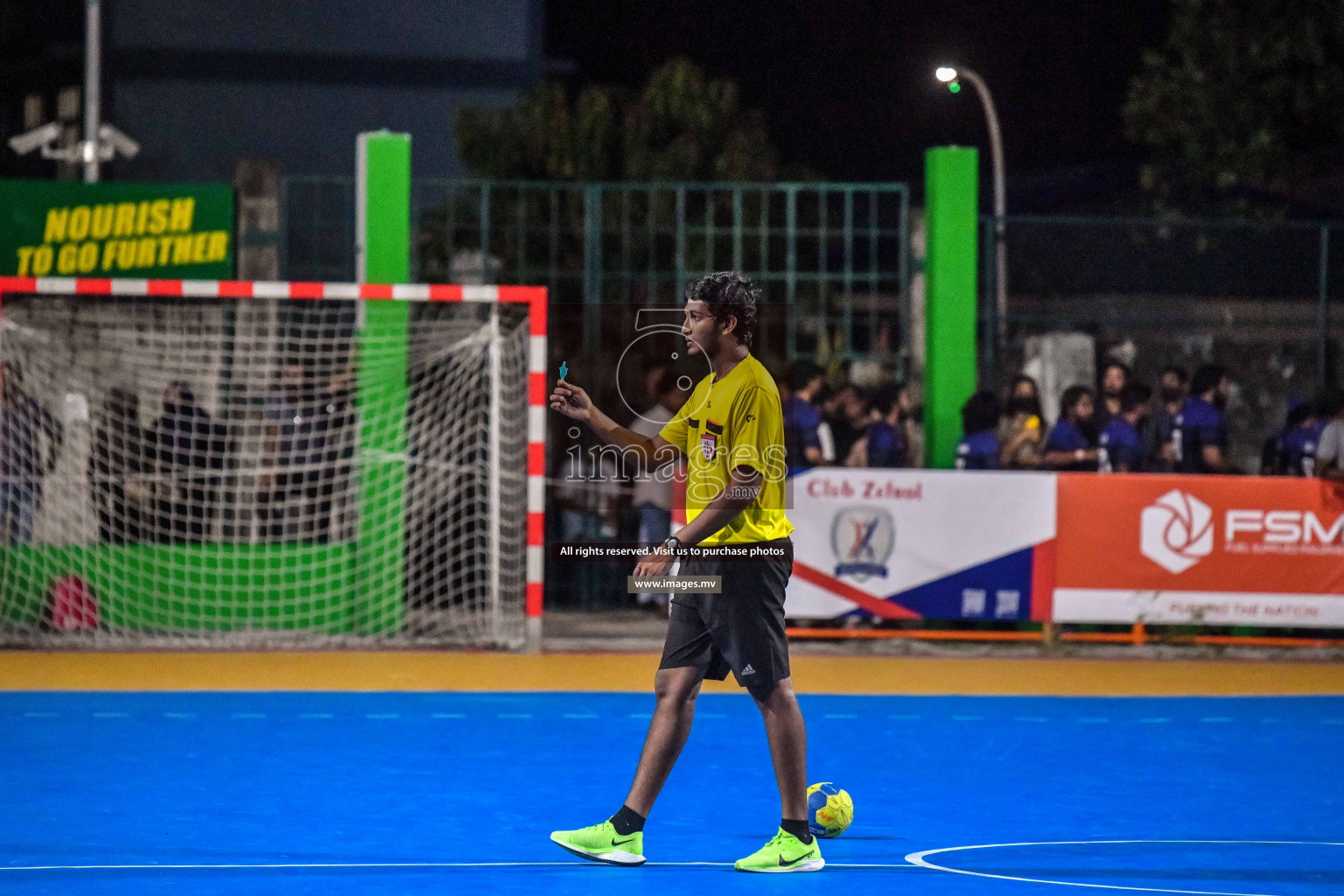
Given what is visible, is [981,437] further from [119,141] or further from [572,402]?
[119,141]

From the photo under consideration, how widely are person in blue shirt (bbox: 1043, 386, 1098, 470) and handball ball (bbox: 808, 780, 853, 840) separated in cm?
722

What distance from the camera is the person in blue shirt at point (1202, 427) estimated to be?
1425 centimetres

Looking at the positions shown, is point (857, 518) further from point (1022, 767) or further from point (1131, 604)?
point (1022, 767)

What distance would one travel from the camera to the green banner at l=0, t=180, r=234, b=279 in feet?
46.3

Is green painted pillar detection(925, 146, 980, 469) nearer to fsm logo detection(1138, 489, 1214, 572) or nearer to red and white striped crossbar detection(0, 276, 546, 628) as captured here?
fsm logo detection(1138, 489, 1214, 572)

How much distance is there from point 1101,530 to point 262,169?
7.57 meters

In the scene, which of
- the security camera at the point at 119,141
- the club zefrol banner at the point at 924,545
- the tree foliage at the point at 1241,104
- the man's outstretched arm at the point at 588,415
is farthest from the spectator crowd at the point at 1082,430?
the tree foliage at the point at 1241,104

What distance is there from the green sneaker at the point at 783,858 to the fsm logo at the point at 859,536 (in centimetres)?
690

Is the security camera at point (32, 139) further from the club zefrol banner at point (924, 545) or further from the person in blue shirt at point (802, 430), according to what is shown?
the club zefrol banner at point (924, 545)

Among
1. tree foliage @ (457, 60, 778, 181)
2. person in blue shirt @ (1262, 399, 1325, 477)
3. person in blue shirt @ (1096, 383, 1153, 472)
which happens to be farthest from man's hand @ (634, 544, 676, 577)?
tree foliage @ (457, 60, 778, 181)

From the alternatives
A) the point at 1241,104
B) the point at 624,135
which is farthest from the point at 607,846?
the point at 624,135

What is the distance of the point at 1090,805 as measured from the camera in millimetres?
8086

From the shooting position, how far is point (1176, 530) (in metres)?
13.4

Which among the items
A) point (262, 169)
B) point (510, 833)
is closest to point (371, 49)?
point (262, 169)
